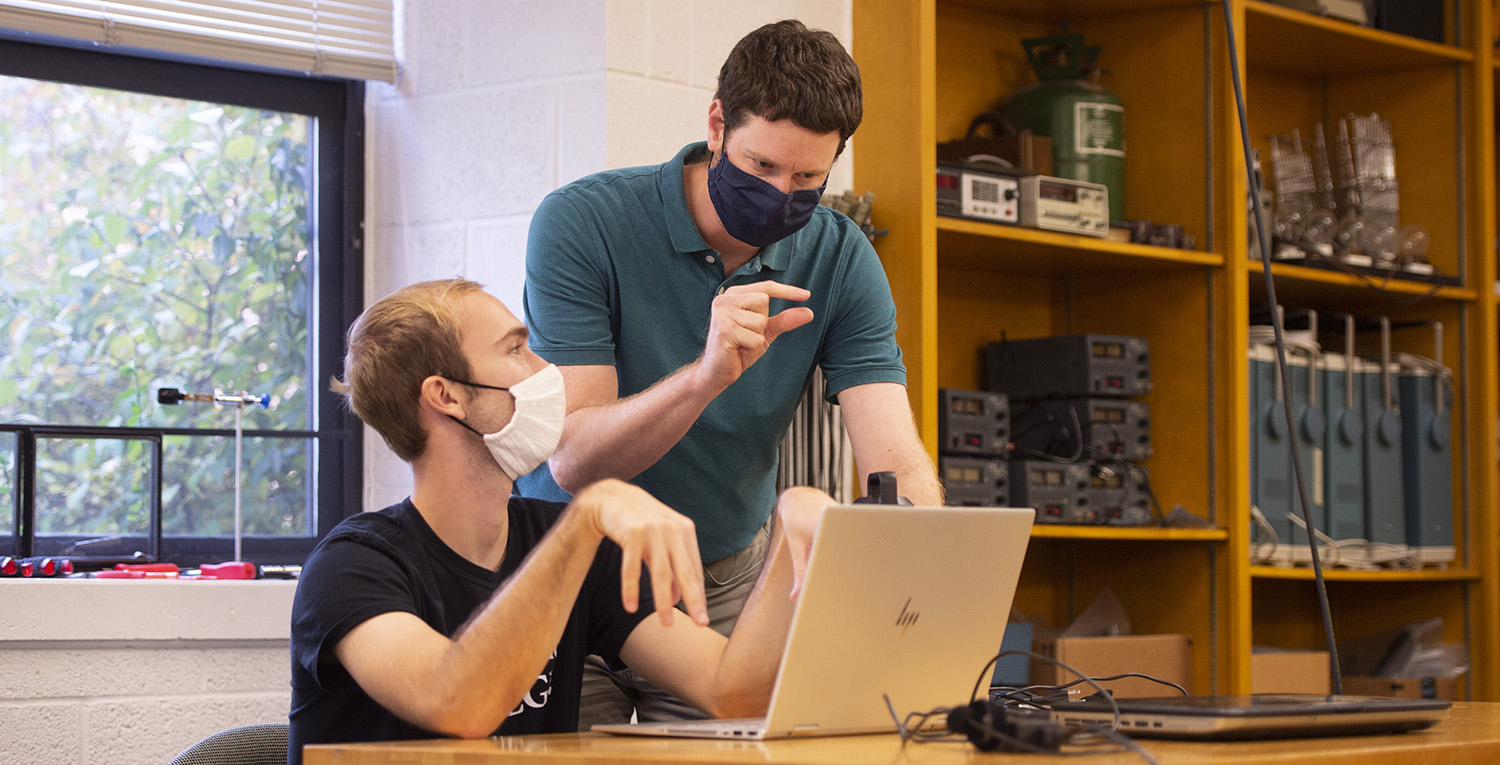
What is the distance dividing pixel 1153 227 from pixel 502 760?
7.68 ft

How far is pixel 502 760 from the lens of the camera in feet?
2.98

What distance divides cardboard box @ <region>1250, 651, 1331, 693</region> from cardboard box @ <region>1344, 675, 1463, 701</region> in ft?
0.44

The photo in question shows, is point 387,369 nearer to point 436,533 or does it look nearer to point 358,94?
point 436,533

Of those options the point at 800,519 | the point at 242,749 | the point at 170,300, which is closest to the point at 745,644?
the point at 800,519

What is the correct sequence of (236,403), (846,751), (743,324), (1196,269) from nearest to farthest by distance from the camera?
1. (846,751)
2. (743,324)
3. (236,403)
4. (1196,269)

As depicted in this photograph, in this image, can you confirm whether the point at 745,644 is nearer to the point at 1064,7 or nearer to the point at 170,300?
the point at 170,300

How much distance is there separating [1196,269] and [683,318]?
1.69 m

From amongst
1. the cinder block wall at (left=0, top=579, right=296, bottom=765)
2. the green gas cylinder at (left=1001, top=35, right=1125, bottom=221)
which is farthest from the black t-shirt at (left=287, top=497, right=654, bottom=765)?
the green gas cylinder at (left=1001, top=35, right=1125, bottom=221)

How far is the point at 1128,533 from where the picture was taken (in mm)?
2779

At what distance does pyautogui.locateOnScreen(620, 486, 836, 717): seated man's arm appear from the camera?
106 cm

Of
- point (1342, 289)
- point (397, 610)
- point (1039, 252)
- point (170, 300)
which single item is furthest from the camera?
point (1342, 289)

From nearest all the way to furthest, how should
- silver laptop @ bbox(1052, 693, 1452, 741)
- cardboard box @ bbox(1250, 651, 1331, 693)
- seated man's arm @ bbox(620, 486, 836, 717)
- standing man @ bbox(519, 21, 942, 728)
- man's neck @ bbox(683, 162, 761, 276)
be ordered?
silver laptop @ bbox(1052, 693, 1452, 741)
seated man's arm @ bbox(620, 486, 836, 717)
standing man @ bbox(519, 21, 942, 728)
man's neck @ bbox(683, 162, 761, 276)
cardboard box @ bbox(1250, 651, 1331, 693)

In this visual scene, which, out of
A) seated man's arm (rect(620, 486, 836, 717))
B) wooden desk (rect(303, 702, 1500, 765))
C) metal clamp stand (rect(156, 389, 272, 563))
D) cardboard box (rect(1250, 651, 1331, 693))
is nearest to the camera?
wooden desk (rect(303, 702, 1500, 765))

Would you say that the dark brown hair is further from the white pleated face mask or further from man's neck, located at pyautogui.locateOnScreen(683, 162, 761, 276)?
the white pleated face mask
